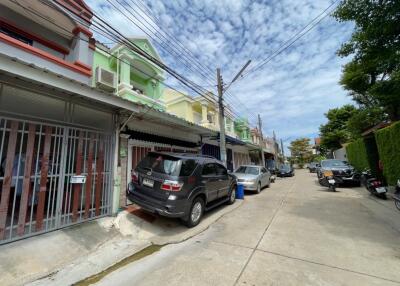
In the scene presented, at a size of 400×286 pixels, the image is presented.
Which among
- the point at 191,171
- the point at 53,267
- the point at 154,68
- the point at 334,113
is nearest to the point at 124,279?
the point at 53,267

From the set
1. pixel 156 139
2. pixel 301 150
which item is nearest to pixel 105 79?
pixel 156 139

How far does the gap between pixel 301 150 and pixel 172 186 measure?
6062 cm

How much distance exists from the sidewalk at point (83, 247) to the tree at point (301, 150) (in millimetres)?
59233

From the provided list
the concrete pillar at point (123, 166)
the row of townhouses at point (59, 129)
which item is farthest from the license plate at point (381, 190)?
the concrete pillar at point (123, 166)

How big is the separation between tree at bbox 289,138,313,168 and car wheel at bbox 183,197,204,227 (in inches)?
2332

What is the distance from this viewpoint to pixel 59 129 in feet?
15.6

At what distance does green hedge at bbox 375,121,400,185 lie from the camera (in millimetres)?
8055

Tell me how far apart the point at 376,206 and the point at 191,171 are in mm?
7020

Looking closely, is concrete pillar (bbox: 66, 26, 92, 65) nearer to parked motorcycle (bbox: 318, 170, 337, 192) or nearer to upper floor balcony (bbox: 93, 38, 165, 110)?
upper floor balcony (bbox: 93, 38, 165, 110)

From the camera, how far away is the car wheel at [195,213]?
17.2 ft

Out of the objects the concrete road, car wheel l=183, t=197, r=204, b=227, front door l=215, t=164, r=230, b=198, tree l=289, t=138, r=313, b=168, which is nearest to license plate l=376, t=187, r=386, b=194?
the concrete road

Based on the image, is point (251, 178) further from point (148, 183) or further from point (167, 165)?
point (148, 183)

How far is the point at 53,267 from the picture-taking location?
3312 mm

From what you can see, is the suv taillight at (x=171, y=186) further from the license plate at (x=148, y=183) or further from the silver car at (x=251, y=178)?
the silver car at (x=251, y=178)
